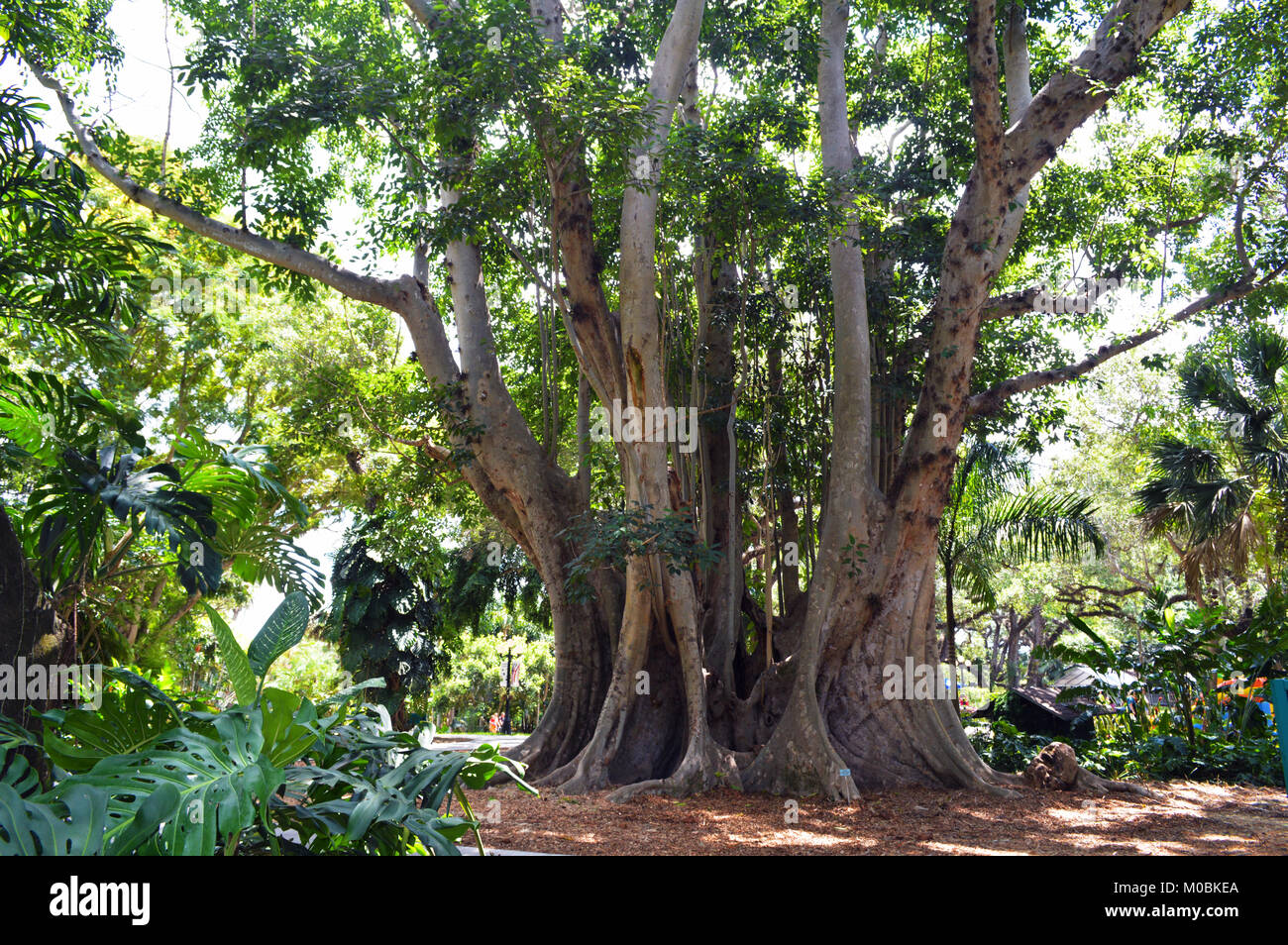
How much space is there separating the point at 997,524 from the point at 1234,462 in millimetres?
4088

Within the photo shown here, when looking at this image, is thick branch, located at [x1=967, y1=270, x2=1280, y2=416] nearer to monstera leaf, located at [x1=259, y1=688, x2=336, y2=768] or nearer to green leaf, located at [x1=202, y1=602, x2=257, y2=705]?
green leaf, located at [x1=202, y1=602, x2=257, y2=705]

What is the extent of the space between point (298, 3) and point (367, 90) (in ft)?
13.6

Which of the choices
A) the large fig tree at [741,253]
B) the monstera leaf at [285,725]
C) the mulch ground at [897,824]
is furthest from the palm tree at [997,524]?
the monstera leaf at [285,725]

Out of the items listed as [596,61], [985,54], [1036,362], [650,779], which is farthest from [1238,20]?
[650,779]

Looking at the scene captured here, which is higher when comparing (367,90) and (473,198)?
(367,90)

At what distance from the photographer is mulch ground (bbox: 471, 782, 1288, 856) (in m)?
6.11

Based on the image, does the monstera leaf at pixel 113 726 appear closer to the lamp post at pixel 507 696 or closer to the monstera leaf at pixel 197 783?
the monstera leaf at pixel 197 783

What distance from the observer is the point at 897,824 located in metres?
7.04

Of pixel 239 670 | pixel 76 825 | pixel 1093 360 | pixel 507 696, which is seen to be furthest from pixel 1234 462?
pixel 507 696

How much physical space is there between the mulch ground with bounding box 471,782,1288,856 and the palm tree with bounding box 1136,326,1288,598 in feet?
18.9

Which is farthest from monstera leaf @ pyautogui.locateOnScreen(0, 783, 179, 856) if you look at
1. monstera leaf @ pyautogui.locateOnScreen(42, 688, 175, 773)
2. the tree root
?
the tree root
